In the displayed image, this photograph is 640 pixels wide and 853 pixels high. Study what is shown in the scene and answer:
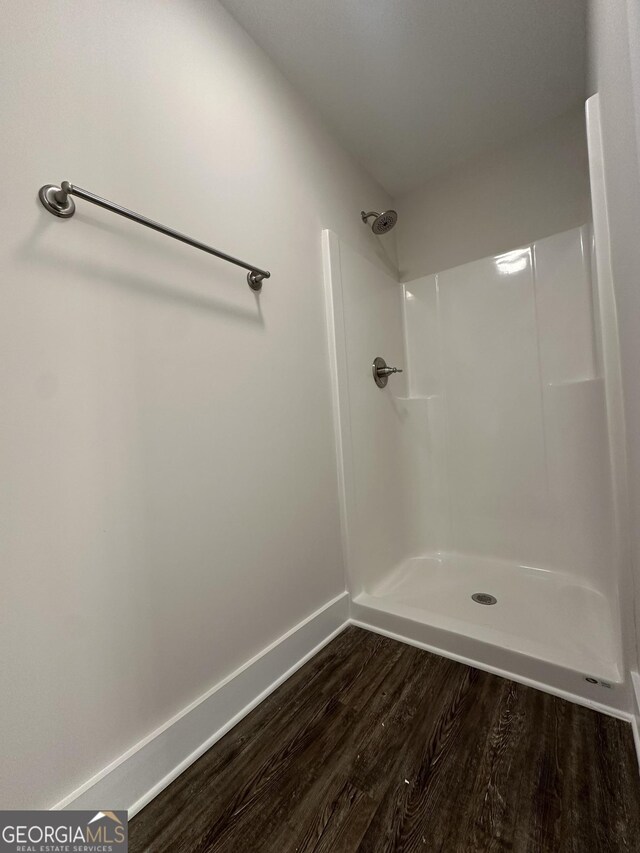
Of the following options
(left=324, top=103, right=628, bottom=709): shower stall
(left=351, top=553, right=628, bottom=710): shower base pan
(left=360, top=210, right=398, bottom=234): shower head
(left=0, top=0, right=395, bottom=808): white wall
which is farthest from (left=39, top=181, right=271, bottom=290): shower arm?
(left=351, top=553, right=628, bottom=710): shower base pan

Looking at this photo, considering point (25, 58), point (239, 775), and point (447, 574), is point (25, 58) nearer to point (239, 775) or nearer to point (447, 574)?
point (239, 775)

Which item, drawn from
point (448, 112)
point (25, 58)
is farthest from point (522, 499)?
point (25, 58)

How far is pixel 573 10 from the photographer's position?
1.11 m

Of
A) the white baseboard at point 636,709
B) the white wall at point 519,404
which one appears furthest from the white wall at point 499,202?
the white baseboard at point 636,709

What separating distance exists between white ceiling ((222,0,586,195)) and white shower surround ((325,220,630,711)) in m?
0.52

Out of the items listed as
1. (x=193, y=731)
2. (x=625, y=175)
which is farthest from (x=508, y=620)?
(x=625, y=175)

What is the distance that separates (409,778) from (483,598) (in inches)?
34.7

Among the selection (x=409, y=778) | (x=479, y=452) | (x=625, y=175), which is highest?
(x=625, y=175)

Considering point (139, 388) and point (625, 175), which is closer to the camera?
point (625, 175)

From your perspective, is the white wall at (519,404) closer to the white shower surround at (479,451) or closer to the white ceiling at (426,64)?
the white shower surround at (479,451)

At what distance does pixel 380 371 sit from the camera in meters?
1.68

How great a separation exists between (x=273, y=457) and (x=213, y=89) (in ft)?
3.63

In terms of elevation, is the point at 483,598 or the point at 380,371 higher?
the point at 380,371

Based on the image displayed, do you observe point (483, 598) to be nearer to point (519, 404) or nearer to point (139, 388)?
point (519, 404)
